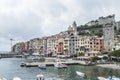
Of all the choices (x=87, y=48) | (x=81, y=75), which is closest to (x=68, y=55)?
(x=87, y=48)

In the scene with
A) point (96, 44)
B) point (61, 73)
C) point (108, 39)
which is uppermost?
point (108, 39)

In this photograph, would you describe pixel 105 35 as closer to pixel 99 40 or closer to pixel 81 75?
pixel 99 40

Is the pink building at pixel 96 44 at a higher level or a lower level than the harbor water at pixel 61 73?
higher

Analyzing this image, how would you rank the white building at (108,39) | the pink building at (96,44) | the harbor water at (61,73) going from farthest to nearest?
the pink building at (96,44)
the white building at (108,39)
the harbor water at (61,73)

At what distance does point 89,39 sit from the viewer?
19038 centimetres

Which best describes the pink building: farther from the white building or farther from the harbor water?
the harbor water

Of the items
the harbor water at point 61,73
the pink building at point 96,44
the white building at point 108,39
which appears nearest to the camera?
the harbor water at point 61,73

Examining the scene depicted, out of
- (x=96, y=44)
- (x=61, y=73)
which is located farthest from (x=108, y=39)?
(x=61, y=73)

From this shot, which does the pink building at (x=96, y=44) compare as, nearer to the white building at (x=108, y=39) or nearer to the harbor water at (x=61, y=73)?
the white building at (x=108, y=39)

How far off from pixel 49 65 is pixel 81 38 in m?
56.5

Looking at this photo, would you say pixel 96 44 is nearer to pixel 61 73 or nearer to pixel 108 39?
pixel 108 39

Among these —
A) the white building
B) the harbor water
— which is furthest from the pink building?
the harbor water

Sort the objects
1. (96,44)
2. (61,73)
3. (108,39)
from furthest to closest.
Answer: (96,44)
(108,39)
(61,73)

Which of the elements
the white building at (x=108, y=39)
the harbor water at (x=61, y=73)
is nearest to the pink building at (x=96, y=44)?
the white building at (x=108, y=39)
